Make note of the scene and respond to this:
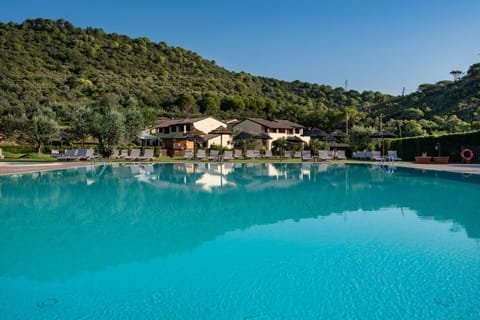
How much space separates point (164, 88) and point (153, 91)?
7.18 feet

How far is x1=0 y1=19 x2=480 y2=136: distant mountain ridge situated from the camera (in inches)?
1639

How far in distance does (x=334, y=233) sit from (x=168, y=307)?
3173 mm

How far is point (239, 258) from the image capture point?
4195 millimetres

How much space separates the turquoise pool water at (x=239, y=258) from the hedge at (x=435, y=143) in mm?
12715

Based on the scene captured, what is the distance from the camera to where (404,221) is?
242 inches

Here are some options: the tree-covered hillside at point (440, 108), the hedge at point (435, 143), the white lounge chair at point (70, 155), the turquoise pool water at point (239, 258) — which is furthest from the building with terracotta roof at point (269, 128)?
the turquoise pool water at point (239, 258)

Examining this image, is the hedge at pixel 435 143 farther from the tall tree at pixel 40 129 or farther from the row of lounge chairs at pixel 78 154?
the tall tree at pixel 40 129

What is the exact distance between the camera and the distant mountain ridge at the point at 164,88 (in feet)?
137

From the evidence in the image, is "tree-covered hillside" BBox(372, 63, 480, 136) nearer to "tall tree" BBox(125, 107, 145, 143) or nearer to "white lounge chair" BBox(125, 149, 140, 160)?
"tall tree" BBox(125, 107, 145, 143)

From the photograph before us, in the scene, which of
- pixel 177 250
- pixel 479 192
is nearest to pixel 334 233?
pixel 177 250

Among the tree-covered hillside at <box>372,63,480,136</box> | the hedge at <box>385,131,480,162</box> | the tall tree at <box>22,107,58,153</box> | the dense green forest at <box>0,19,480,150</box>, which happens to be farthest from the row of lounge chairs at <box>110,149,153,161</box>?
the tree-covered hillside at <box>372,63,480,136</box>

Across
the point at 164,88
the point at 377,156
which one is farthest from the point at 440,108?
the point at 164,88

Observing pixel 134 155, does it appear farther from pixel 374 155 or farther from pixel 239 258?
pixel 239 258

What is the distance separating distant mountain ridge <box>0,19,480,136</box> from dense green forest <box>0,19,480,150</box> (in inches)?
6.0
